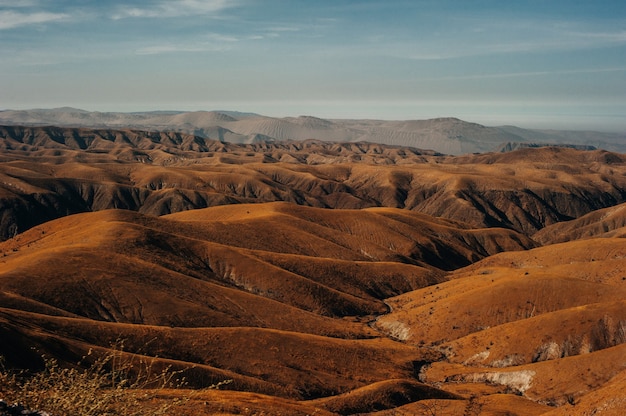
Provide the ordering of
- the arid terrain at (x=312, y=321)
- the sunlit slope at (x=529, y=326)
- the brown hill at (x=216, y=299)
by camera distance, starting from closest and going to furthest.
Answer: the arid terrain at (x=312, y=321), the brown hill at (x=216, y=299), the sunlit slope at (x=529, y=326)

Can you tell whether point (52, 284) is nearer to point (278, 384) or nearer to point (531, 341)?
point (278, 384)

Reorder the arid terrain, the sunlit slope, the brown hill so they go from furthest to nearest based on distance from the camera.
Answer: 1. the sunlit slope
2. the brown hill
3. the arid terrain

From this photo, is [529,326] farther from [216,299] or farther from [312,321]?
[216,299]

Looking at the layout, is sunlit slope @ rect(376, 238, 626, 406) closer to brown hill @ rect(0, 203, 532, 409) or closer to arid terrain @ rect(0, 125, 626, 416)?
arid terrain @ rect(0, 125, 626, 416)

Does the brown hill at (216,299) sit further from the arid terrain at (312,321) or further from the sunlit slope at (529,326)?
the sunlit slope at (529,326)

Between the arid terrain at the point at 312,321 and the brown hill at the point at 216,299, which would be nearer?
the arid terrain at the point at 312,321

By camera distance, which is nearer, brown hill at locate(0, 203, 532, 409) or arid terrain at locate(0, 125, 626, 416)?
arid terrain at locate(0, 125, 626, 416)

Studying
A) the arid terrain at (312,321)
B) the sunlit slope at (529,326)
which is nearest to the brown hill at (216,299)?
the arid terrain at (312,321)

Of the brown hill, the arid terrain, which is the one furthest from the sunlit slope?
the brown hill

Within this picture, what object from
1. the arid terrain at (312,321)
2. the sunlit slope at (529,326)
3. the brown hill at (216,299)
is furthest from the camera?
the sunlit slope at (529,326)

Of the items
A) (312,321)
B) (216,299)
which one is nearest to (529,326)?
(312,321)

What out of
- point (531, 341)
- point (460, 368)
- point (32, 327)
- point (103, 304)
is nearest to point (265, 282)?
point (103, 304)
